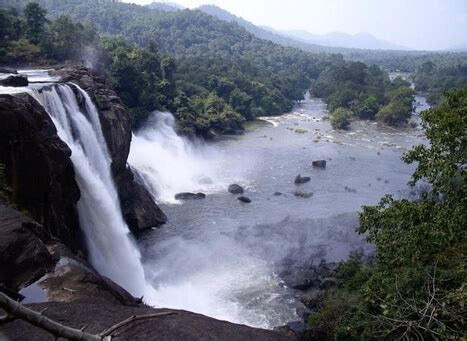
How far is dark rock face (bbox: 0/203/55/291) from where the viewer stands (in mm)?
9453

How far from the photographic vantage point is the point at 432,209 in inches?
453

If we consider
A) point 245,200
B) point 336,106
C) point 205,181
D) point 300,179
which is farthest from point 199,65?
point 245,200

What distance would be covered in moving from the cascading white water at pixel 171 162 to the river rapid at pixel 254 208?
0.47ft

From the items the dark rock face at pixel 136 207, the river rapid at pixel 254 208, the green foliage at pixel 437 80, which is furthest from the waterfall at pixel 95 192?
the green foliage at pixel 437 80

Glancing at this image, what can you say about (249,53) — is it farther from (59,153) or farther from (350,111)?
(59,153)

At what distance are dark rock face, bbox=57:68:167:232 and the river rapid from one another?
1.28 metres

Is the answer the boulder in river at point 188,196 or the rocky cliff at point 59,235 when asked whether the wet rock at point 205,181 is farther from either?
the rocky cliff at point 59,235

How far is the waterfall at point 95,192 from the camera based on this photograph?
20.1m

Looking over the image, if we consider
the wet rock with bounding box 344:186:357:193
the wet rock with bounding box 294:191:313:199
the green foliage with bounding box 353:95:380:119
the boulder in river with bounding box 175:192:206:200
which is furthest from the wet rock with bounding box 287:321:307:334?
the green foliage with bounding box 353:95:380:119

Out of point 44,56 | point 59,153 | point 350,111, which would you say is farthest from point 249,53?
point 59,153

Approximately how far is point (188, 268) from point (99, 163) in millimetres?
7589

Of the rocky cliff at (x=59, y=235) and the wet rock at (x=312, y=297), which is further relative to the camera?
the wet rock at (x=312, y=297)

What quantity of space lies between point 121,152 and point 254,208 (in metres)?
11.8

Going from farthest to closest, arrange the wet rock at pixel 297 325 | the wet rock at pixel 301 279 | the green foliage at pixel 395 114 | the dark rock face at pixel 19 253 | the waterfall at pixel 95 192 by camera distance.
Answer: the green foliage at pixel 395 114
the wet rock at pixel 301 279
the waterfall at pixel 95 192
the wet rock at pixel 297 325
the dark rock face at pixel 19 253
